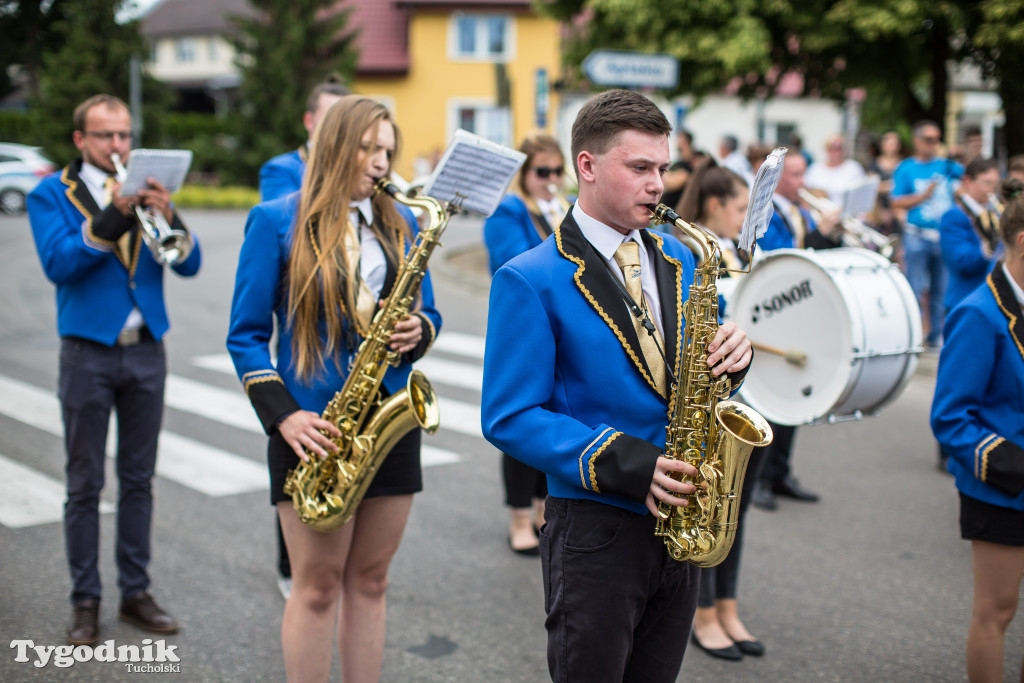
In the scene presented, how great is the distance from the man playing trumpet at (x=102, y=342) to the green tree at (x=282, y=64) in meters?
26.9

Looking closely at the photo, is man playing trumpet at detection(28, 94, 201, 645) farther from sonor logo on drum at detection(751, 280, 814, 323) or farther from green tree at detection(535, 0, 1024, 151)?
green tree at detection(535, 0, 1024, 151)

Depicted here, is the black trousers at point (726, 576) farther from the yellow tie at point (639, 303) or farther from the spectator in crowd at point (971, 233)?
the spectator in crowd at point (971, 233)

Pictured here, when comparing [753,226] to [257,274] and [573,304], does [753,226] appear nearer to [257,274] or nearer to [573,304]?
[573,304]

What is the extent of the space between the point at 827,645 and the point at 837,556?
1.13 meters

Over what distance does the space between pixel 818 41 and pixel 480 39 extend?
22.2 meters

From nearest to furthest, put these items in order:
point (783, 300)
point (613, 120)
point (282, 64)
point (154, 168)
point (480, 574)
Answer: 1. point (613, 120)
2. point (154, 168)
3. point (783, 300)
4. point (480, 574)
5. point (282, 64)

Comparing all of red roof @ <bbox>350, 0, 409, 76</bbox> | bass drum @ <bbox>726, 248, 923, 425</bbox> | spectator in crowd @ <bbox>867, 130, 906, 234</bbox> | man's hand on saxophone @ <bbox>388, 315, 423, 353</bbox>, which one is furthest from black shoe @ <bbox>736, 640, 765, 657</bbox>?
red roof @ <bbox>350, 0, 409, 76</bbox>

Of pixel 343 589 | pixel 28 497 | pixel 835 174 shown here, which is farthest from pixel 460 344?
pixel 343 589

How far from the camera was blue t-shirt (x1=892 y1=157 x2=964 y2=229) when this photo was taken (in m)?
10.1

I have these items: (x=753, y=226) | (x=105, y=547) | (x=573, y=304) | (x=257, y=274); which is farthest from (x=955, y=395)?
(x=105, y=547)

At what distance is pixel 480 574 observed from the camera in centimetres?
518

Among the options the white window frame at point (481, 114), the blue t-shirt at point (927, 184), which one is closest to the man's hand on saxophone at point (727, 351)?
the blue t-shirt at point (927, 184)

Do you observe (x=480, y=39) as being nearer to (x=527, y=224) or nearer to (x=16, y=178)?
(x=16, y=178)

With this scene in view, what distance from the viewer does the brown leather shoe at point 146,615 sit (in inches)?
170
